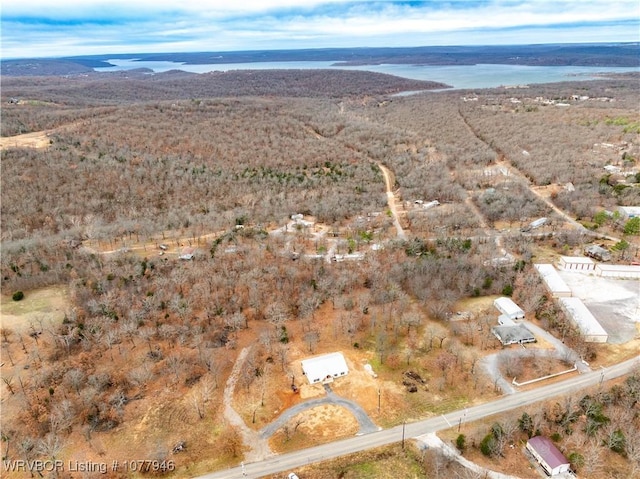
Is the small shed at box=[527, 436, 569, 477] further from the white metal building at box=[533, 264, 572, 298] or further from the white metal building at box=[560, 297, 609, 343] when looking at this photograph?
the white metal building at box=[533, 264, 572, 298]

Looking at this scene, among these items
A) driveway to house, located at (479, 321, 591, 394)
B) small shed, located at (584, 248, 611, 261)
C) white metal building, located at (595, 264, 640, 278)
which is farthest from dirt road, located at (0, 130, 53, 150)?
white metal building, located at (595, 264, 640, 278)

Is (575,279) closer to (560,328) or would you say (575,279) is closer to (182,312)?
(560,328)

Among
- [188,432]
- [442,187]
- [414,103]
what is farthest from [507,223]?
[414,103]

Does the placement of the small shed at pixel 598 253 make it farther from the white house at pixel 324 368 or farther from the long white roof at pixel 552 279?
the white house at pixel 324 368

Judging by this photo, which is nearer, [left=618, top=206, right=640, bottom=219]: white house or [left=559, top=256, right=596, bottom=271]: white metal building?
→ [left=559, top=256, right=596, bottom=271]: white metal building

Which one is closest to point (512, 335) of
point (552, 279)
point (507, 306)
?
point (507, 306)
